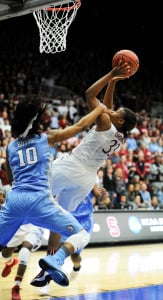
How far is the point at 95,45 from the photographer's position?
2470 cm

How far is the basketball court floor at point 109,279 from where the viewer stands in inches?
216

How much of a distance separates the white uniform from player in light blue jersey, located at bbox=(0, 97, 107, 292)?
735mm

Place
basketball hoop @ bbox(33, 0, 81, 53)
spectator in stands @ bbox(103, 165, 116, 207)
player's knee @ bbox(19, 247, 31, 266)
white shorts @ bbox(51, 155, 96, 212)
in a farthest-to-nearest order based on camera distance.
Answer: spectator in stands @ bbox(103, 165, 116, 207)
basketball hoop @ bbox(33, 0, 81, 53)
white shorts @ bbox(51, 155, 96, 212)
player's knee @ bbox(19, 247, 31, 266)

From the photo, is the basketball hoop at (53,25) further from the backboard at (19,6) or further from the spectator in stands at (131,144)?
the spectator in stands at (131,144)

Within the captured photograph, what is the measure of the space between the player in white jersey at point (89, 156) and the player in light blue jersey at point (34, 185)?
26.3 inches

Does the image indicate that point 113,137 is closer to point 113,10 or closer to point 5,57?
point 5,57

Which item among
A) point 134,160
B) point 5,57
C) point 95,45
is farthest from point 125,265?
point 95,45

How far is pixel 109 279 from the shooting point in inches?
263

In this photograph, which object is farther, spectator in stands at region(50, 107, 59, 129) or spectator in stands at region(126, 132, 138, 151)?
spectator in stands at region(126, 132, 138, 151)

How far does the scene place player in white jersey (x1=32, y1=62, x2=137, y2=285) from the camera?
225 inches

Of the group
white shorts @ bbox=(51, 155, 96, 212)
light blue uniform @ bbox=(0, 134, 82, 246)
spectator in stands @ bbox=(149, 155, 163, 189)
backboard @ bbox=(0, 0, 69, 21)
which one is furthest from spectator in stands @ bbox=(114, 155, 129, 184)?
light blue uniform @ bbox=(0, 134, 82, 246)

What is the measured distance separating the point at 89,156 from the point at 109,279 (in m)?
1.70

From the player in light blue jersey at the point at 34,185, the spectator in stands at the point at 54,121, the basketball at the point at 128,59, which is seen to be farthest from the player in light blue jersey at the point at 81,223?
the spectator in stands at the point at 54,121

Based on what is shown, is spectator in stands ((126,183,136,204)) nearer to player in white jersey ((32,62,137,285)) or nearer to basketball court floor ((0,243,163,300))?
basketball court floor ((0,243,163,300))
